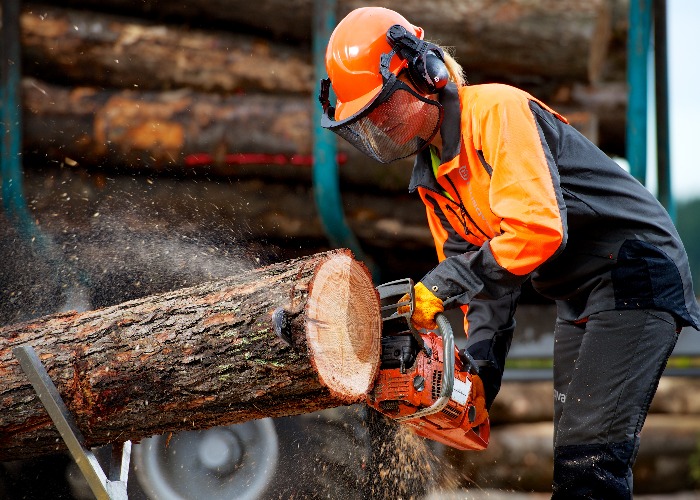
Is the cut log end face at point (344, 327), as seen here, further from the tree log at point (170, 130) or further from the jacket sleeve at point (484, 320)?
the tree log at point (170, 130)

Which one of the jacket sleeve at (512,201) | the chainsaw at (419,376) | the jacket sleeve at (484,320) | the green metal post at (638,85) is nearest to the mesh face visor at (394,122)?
the jacket sleeve at (512,201)

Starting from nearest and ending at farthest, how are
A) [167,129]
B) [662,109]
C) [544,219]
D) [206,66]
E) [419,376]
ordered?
[544,219], [419,376], [167,129], [206,66], [662,109]

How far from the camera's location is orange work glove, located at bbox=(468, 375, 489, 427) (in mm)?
2750

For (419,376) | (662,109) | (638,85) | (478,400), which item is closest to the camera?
(419,376)

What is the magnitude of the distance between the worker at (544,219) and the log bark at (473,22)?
2.00 m

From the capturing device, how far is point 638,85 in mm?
4738

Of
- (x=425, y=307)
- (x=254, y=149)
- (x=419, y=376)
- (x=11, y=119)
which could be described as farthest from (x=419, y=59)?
(x=11, y=119)

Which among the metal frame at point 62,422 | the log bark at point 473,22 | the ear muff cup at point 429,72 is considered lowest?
the metal frame at point 62,422

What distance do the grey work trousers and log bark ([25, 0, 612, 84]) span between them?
2.54 m

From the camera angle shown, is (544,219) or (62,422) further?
(62,422)

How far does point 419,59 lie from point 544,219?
660 mm

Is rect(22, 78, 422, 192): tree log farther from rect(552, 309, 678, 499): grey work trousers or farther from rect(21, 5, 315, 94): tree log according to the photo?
rect(552, 309, 678, 499): grey work trousers

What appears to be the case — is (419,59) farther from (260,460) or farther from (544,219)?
(260,460)

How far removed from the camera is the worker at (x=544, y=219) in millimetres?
2373
